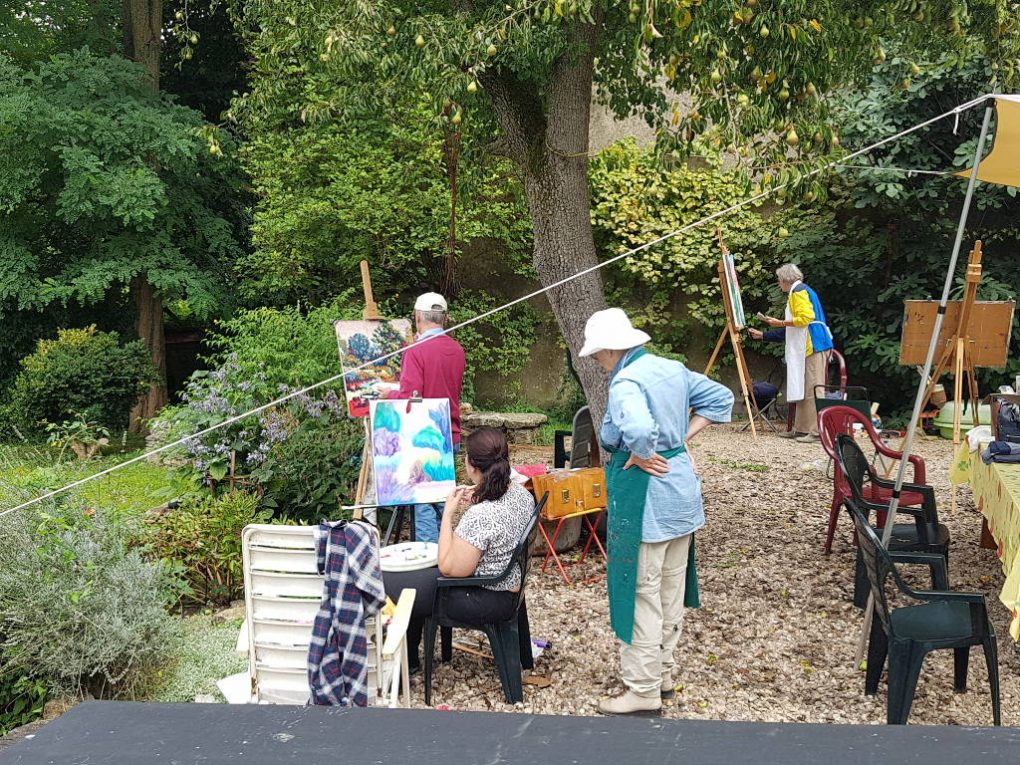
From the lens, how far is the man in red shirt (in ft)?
19.3

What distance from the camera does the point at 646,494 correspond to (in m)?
4.02

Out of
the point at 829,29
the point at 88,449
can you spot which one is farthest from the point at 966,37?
the point at 88,449

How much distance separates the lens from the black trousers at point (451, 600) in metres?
4.22

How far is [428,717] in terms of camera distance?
1366mm

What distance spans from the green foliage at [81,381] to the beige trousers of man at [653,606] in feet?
26.1

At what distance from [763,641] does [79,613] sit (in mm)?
3243

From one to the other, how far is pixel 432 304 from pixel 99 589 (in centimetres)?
251

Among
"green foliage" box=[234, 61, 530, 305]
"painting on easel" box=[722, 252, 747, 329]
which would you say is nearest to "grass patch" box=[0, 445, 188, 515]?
"green foliage" box=[234, 61, 530, 305]

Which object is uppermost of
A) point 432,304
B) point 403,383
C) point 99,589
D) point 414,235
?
point 414,235

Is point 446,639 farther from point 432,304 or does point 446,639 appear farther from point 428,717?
point 428,717

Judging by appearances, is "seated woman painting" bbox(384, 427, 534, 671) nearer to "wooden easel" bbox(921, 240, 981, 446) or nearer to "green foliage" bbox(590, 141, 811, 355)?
"wooden easel" bbox(921, 240, 981, 446)

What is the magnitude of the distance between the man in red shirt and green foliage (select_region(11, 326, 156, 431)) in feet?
19.0

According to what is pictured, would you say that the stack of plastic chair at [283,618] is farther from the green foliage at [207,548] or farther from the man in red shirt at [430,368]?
the man in red shirt at [430,368]

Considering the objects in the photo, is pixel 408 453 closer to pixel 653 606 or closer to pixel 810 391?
pixel 653 606
